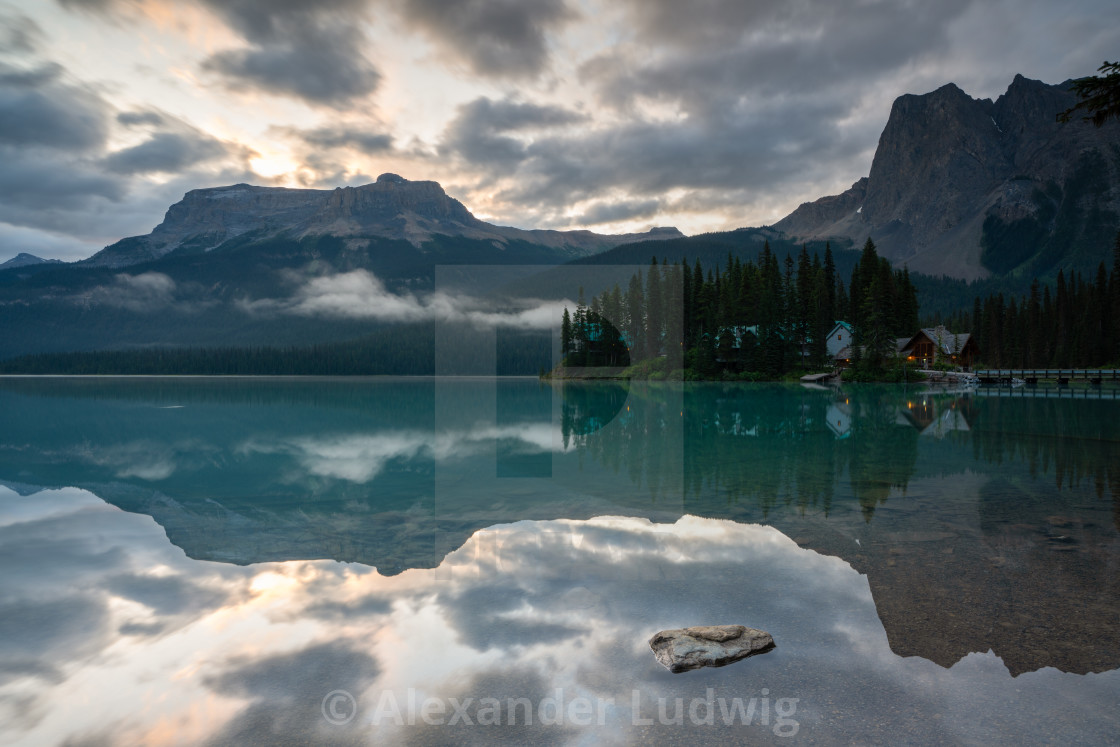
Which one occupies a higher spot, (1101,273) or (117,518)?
(1101,273)

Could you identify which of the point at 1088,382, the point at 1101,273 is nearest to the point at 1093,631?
the point at 1088,382

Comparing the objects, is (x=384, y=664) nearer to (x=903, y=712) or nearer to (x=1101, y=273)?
(x=903, y=712)

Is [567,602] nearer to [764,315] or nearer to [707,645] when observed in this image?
[707,645]

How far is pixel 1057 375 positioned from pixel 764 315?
43666 millimetres

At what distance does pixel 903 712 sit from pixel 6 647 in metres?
12.3

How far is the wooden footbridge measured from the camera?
78.9 meters

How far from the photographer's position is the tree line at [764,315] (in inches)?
3728

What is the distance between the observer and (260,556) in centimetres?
1270

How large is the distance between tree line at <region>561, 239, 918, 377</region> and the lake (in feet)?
261

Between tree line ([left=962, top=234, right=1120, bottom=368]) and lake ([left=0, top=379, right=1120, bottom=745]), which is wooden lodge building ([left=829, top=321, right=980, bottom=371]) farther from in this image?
lake ([left=0, top=379, right=1120, bottom=745])

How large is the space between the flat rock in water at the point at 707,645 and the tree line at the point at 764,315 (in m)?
92.5

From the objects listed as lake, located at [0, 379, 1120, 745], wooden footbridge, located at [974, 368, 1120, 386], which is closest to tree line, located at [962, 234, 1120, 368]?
wooden footbridge, located at [974, 368, 1120, 386]

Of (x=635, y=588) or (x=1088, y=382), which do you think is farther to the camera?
(x=1088, y=382)

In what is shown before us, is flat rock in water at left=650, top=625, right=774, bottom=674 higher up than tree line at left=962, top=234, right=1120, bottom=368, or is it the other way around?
tree line at left=962, top=234, right=1120, bottom=368
